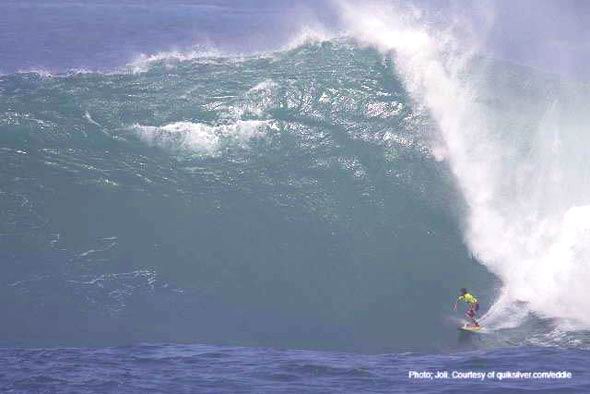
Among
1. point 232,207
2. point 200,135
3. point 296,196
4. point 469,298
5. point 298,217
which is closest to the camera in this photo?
point 469,298

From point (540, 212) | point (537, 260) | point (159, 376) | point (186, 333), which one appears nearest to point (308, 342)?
point (186, 333)

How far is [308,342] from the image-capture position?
66.4 ft

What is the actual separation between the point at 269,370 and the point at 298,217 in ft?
25.5

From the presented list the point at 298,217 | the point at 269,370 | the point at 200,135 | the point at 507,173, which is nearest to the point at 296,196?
the point at 298,217

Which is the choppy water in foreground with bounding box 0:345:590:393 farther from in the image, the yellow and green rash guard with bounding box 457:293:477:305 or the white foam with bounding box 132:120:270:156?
the white foam with bounding box 132:120:270:156

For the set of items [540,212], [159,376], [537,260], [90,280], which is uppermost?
[540,212]

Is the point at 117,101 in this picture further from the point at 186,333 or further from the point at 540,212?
the point at 540,212

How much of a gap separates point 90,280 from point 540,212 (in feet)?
44.6

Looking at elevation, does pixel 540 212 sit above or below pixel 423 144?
below

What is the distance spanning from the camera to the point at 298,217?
2484 cm

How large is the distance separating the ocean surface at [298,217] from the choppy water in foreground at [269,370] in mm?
83

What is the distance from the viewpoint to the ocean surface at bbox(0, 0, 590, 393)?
18.8 metres

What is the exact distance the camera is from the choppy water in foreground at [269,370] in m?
16.5

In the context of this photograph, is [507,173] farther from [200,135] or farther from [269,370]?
[269,370]
